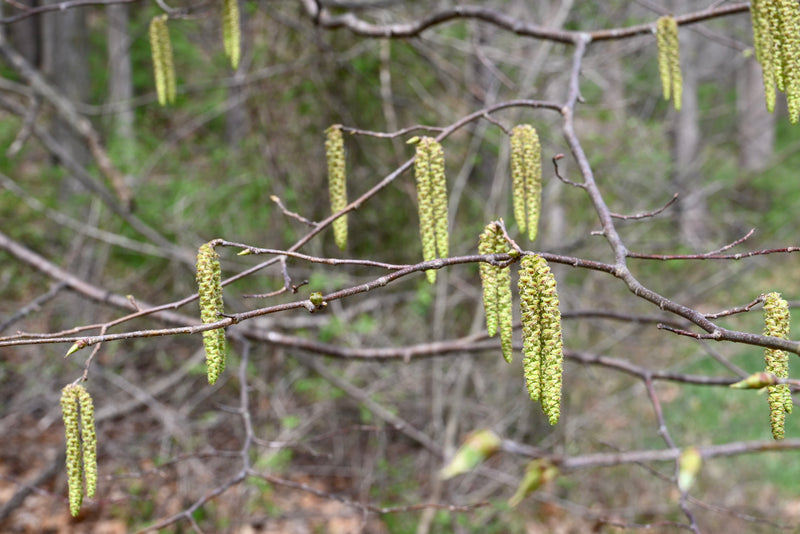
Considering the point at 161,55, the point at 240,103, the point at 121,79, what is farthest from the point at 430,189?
the point at 121,79

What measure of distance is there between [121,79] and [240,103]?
6.00 metres

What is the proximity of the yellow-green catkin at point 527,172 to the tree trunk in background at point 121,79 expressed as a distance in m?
4.46

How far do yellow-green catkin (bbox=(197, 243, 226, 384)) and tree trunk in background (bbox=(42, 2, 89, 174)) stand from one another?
6219 millimetres

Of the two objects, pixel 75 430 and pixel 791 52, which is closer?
pixel 75 430

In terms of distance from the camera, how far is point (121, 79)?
430 inches

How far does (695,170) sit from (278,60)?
4052 mm

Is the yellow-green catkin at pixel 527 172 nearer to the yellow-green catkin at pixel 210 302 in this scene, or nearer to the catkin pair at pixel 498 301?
the catkin pair at pixel 498 301

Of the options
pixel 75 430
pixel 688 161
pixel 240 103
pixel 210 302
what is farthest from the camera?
pixel 688 161

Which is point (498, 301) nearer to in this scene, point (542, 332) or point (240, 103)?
point (542, 332)

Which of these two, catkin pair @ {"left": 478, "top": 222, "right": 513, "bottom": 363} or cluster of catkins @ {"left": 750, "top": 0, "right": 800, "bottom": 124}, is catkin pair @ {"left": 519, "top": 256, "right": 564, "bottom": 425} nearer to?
catkin pair @ {"left": 478, "top": 222, "right": 513, "bottom": 363}

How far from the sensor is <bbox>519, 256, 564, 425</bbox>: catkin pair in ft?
4.32

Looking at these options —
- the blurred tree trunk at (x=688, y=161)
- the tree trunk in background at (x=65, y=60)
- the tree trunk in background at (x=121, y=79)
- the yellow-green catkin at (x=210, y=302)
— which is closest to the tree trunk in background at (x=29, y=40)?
the tree trunk in background at (x=65, y=60)

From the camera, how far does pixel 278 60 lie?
562cm

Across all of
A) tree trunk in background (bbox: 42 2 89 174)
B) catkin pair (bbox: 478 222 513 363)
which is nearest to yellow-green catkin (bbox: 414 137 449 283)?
catkin pair (bbox: 478 222 513 363)
